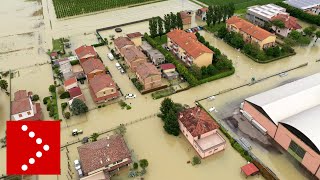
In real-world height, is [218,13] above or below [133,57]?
→ above

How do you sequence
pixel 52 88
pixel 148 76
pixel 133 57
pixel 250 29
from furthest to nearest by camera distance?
1. pixel 250 29
2. pixel 133 57
3. pixel 52 88
4. pixel 148 76

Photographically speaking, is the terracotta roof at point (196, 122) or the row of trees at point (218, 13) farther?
the row of trees at point (218, 13)

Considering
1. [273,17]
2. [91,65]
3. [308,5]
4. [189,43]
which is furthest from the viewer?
[308,5]

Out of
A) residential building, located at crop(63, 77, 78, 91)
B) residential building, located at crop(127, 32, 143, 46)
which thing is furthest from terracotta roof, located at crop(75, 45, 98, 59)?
residential building, located at crop(127, 32, 143, 46)

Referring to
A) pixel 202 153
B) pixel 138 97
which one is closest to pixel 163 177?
pixel 202 153

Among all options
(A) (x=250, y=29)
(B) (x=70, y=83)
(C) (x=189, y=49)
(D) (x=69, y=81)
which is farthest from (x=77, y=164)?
(A) (x=250, y=29)

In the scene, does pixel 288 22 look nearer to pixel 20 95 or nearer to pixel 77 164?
pixel 77 164

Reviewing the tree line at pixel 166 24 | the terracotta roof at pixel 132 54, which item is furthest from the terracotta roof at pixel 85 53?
the tree line at pixel 166 24

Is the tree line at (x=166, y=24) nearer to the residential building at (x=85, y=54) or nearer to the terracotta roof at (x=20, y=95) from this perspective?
the residential building at (x=85, y=54)
